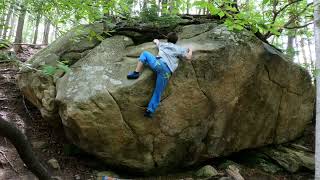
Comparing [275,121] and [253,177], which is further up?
[275,121]

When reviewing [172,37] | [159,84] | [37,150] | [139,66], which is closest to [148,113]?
[159,84]

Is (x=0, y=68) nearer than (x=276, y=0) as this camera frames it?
No

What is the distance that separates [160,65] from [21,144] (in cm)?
519

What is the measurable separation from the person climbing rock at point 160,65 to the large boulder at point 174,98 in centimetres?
22

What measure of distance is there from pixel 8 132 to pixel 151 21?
7.56 m

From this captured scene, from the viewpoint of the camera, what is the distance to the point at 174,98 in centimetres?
770

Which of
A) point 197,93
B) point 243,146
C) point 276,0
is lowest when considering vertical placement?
point 243,146

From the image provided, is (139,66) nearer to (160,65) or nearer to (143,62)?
(143,62)

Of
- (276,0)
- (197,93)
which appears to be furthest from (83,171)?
(276,0)

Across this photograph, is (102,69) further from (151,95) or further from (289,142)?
(289,142)

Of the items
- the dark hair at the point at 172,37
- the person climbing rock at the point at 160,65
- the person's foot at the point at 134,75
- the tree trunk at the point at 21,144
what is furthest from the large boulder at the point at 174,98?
the tree trunk at the point at 21,144

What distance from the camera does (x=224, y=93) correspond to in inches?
331

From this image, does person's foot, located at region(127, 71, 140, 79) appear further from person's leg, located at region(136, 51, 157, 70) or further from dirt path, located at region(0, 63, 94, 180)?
dirt path, located at region(0, 63, 94, 180)

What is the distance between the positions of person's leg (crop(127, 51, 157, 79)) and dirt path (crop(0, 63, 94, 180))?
2824 millimetres
